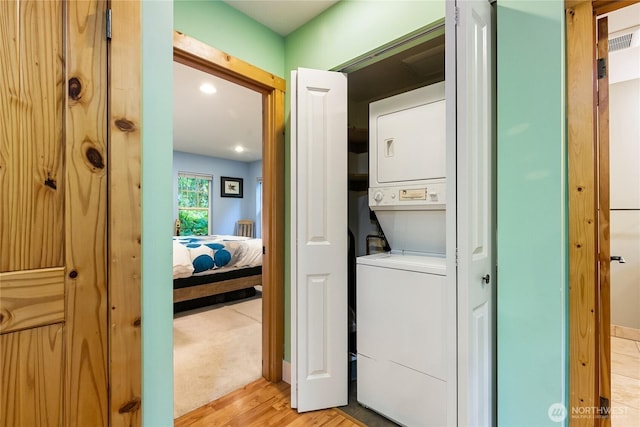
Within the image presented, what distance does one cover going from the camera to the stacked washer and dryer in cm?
146

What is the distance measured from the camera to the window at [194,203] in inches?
249

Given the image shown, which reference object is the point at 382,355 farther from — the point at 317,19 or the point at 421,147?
the point at 317,19

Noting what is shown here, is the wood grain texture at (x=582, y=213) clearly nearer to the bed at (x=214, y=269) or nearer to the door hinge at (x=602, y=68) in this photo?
the door hinge at (x=602, y=68)

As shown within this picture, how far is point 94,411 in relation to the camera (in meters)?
0.78

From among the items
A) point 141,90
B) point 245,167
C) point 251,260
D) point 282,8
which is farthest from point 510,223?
point 245,167

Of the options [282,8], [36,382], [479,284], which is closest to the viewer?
[36,382]

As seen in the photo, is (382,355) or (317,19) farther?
(317,19)

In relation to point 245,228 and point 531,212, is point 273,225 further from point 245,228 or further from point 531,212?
point 245,228

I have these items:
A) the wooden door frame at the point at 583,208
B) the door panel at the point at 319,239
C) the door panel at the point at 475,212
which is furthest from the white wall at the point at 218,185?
the wooden door frame at the point at 583,208

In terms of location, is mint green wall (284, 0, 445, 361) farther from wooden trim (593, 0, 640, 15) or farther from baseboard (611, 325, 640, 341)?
baseboard (611, 325, 640, 341)

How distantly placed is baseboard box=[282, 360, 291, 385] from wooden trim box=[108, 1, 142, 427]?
Result: 1.32 metres

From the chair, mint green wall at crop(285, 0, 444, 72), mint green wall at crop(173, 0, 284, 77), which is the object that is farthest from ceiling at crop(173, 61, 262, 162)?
the chair

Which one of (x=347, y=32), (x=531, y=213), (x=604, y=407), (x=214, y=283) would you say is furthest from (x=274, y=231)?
(x=214, y=283)

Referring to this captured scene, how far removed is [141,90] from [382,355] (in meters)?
Answer: 1.69
